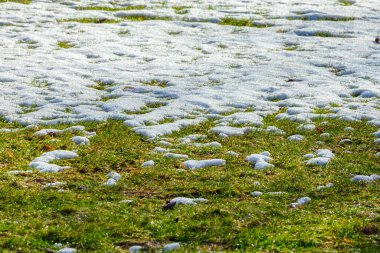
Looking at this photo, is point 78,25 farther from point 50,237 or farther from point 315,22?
point 50,237

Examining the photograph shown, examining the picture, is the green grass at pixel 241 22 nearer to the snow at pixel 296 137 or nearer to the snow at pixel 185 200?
the snow at pixel 296 137

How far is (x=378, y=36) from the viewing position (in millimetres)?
21469

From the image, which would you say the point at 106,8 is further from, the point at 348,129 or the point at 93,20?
the point at 348,129

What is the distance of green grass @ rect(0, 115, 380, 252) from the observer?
6.91 m

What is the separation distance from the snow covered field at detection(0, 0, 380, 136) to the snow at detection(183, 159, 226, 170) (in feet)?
5.58

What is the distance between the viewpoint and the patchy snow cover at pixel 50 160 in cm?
951

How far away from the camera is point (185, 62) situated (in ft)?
59.3

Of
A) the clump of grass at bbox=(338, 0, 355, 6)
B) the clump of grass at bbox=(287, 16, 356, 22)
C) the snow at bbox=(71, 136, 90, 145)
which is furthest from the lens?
the clump of grass at bbox=(338, 0, 355, 6)

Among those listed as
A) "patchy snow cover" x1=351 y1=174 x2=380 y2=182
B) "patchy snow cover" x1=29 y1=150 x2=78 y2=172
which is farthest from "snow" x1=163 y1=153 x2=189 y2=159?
"patchy snow cover" x1=351 y1=174 x2=380 y2=182

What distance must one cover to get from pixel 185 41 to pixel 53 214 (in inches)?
555

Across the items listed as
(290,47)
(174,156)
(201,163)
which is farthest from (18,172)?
(290,47)

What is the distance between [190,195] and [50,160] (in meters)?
2.61

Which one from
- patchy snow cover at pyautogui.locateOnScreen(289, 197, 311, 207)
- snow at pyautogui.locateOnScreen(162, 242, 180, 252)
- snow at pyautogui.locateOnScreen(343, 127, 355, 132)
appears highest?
snow at pyautogui.locateOnScreen(162, 242, 180, 252)

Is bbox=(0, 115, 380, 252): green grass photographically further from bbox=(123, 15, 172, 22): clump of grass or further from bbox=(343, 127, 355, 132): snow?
bbox=(123, 15, 172, 22): clump of grass
